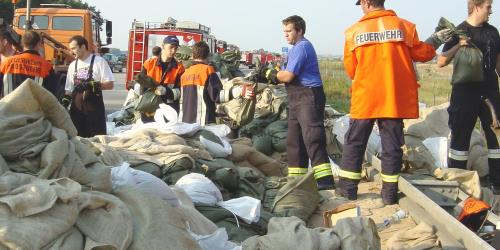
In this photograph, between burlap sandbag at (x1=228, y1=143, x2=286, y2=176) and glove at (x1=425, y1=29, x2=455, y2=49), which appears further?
burlap sandbag at (x1=228, y1=143, x2=286, y2=176)

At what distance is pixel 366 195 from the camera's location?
5.38 m

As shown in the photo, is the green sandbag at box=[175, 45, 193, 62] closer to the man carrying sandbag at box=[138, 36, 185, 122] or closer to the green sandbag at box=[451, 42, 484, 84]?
the man carrying sandbag at box=[138, 36, 185, 122]

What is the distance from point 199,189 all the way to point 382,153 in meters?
1.93

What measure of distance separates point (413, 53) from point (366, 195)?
1367 millimetres

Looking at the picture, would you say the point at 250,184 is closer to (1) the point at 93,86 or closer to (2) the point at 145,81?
(1) the point at 93,86

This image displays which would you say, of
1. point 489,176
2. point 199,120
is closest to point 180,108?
point 199,120

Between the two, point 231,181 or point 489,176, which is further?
point 489,176

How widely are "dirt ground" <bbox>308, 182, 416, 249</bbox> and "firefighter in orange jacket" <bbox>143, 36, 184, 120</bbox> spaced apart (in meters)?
2.75

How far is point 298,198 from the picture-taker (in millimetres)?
4734

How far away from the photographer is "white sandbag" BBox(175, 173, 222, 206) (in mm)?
3903

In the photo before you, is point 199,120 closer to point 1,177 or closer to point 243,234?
point 243,234

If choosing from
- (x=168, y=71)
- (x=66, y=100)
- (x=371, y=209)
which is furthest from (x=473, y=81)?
(x=66, y=100)

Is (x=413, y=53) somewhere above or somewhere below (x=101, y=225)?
above

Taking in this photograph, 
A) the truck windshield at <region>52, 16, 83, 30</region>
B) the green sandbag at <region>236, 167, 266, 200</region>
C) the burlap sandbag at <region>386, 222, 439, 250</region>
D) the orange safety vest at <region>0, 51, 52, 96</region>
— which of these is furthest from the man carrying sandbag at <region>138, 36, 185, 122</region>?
the truck windshield at <region>52, 16, 83, 30</region>
